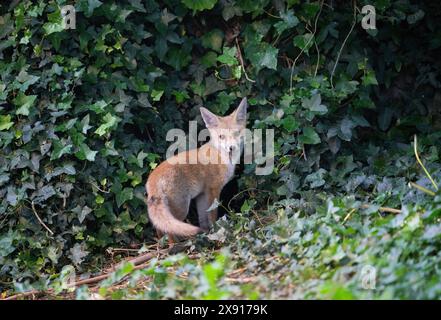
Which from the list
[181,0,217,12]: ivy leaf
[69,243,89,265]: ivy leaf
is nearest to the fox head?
[181,0,217,12]: ivy leaf

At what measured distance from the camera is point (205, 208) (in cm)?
761

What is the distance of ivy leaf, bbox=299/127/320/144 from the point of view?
23.3 feet

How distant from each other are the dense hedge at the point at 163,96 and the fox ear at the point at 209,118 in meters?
0.33

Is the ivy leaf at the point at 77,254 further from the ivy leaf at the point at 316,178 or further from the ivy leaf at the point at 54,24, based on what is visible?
the ivy leaf at the point at 316,178

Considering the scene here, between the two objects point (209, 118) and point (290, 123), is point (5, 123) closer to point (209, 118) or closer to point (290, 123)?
point (209, 118)

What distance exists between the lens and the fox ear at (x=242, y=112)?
7.32 metres

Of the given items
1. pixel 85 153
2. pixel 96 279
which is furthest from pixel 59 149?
pixel 96 279

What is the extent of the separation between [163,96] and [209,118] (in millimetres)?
603

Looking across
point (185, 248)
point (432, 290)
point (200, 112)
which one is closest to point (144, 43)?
point (200, 112)

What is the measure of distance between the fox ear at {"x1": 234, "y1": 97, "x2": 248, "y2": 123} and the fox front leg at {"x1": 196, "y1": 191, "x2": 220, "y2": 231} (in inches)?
33.6

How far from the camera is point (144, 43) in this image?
7488 mm

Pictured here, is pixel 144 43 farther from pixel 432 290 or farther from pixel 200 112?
pixel 432 290

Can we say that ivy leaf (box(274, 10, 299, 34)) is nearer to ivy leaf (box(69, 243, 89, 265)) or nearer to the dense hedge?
the dense hedge
